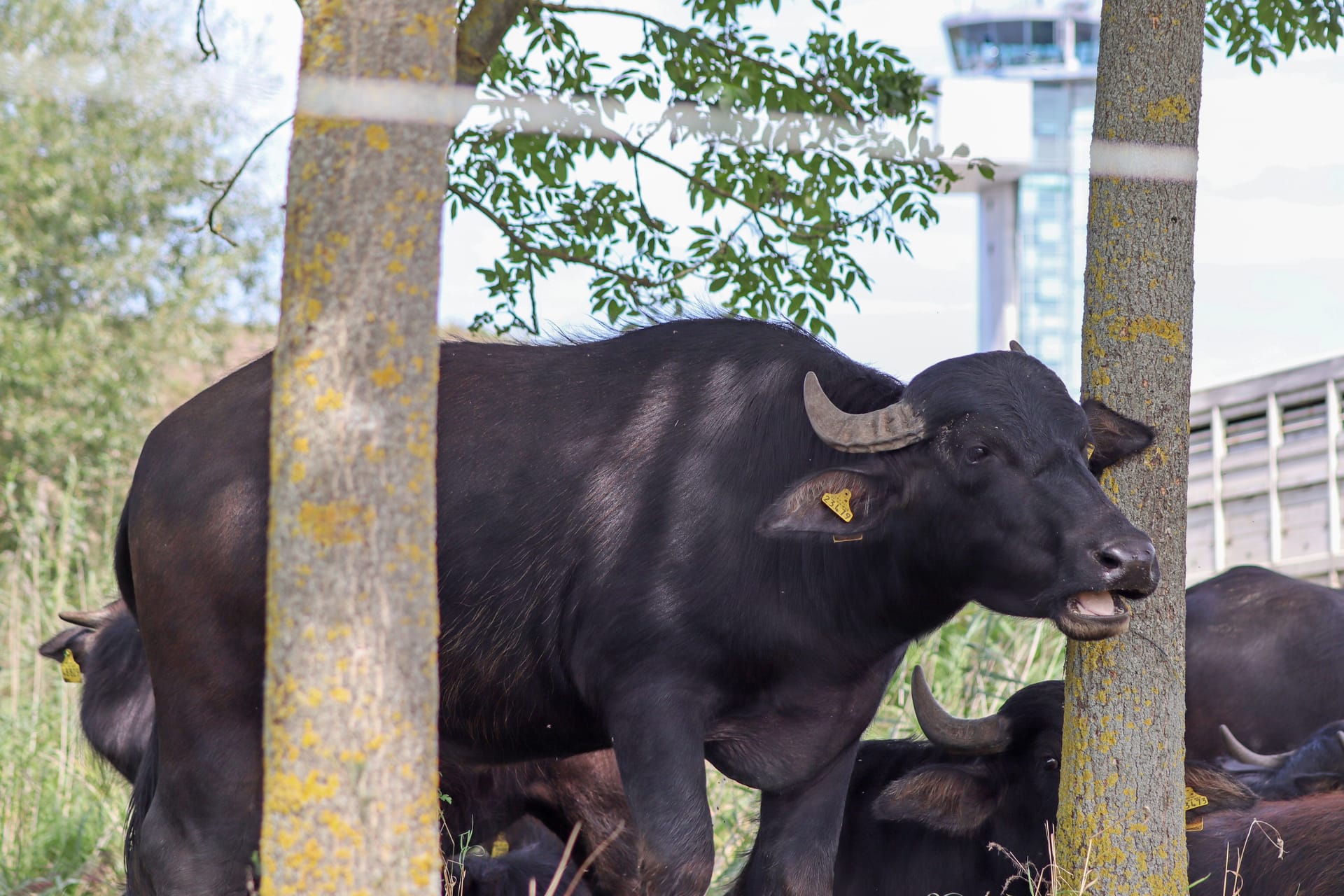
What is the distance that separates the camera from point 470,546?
440cm

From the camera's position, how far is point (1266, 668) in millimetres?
6656

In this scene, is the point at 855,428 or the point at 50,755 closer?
the point at 855,428

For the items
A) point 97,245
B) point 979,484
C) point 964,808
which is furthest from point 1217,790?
point 97,245

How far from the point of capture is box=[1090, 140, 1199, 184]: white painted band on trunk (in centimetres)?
417

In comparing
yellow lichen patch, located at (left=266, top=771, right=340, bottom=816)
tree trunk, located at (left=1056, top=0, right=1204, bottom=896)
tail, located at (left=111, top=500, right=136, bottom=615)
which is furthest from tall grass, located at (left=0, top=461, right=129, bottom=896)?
tree trunk, located at (left=1056, top=0, right=1204, bottom=896)

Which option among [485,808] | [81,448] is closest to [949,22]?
[81,448]

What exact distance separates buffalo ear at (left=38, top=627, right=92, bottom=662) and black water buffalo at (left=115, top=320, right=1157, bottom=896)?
8.14ft

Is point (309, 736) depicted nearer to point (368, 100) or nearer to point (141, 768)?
point (368, 100)

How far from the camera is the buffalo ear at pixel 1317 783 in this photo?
522cm

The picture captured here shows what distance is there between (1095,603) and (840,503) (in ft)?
2.51

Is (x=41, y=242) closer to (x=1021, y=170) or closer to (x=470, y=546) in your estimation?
(x=1021, y=170)

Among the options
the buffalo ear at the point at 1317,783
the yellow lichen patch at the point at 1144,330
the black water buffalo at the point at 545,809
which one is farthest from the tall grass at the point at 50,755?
the buffalo ear at the point at 1317,783

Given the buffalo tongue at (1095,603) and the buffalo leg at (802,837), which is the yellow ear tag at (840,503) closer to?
the buffalo tongue at (1095,603)

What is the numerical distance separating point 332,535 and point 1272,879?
3.20 metres
